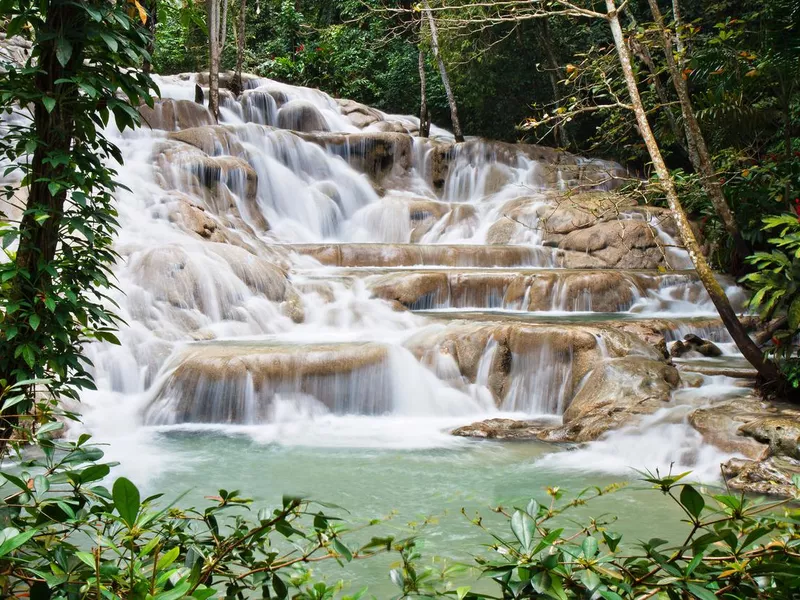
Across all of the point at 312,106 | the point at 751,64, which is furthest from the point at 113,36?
the point at 312,106

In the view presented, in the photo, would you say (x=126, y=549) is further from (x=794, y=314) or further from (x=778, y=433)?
(x=794, y=314)

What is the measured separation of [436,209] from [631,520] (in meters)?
12.5

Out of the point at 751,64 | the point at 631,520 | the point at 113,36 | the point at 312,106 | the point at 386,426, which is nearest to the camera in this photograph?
the point at 113,36

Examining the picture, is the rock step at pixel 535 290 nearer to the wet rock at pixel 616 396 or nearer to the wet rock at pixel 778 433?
the wet rock at pixel 616 396

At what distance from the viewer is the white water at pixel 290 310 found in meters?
7.33

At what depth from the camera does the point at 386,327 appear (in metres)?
10.2

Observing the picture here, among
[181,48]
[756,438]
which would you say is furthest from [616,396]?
[181,48]

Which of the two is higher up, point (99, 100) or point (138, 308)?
point (99, 100)

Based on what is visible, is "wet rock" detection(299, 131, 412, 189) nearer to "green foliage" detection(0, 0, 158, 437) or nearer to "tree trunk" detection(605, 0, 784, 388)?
"tree trunk" detection(605, 0, 784, 388)

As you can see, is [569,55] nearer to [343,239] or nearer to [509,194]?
[509,194]

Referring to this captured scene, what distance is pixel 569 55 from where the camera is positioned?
2161 cm

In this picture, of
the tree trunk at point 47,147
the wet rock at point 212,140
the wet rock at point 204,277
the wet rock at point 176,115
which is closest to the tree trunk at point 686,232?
the tree trunk at point 47,147

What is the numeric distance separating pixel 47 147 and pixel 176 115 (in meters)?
16.2

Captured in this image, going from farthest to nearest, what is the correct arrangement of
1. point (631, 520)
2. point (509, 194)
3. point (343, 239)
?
point (509, 194), point (343, 239), point (631, 520)
